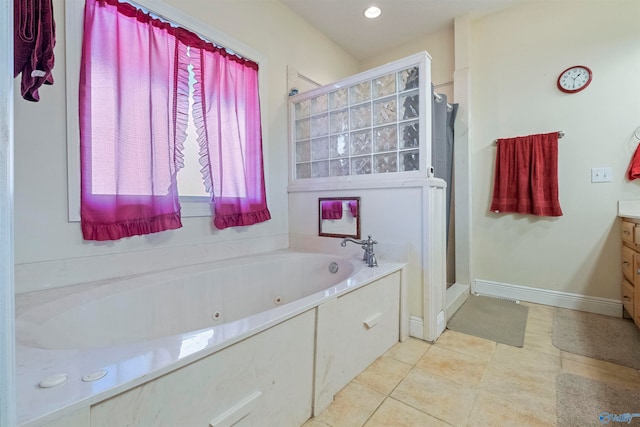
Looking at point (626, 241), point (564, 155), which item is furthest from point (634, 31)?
point (626, 241)

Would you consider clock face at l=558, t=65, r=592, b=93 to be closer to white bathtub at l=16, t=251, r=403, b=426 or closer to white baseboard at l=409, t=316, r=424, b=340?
white bathtub at l=16, t=251, r=403, b=426

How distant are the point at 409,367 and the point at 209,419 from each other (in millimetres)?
1100

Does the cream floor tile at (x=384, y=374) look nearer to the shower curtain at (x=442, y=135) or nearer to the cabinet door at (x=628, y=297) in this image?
the shower curtain at (x=442, y=135)

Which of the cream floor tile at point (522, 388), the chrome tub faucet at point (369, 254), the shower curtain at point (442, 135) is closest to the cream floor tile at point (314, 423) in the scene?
the cream floor tile at point (522, 388)

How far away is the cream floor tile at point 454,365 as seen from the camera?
1.44m

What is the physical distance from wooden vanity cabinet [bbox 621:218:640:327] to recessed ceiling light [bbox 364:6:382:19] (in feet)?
8.09

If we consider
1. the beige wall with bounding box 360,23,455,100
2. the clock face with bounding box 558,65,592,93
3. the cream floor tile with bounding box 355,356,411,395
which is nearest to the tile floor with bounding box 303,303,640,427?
the cream floor tile with bounding box 355,356,411,395

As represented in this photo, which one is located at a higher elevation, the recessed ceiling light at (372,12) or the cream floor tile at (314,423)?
the recessed ceiling light at (372,12)

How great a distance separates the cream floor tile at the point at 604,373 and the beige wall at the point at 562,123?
1.02 metres

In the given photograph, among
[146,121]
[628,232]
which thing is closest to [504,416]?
[628,232]

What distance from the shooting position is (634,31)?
2078 millimetres

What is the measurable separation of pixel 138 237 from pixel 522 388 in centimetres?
211

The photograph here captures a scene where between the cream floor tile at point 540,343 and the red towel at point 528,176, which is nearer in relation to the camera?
the cream floor tile at point 540,343

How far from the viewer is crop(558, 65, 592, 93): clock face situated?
7.32 ft
